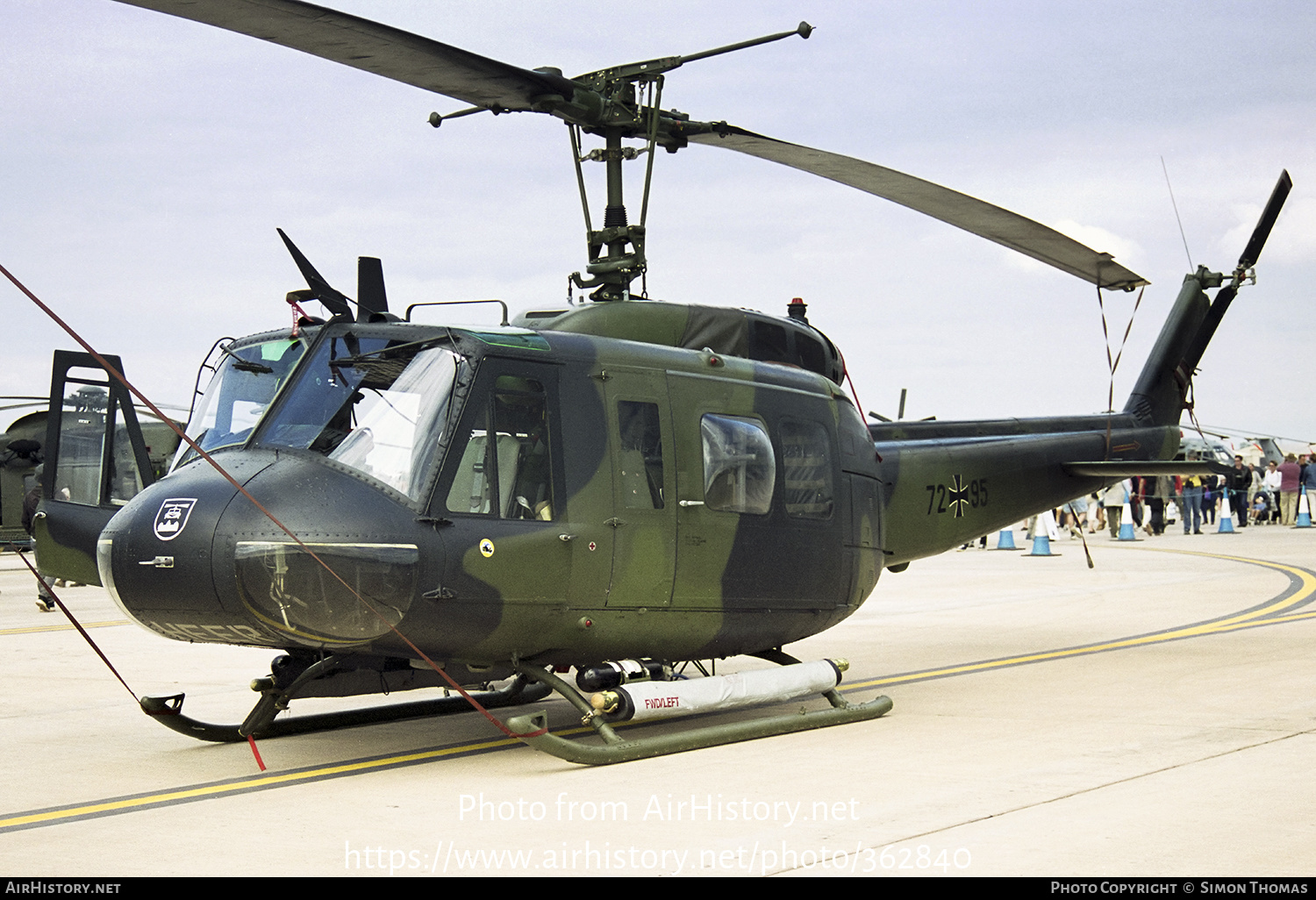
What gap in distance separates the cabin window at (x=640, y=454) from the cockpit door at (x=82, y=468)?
3265 mm

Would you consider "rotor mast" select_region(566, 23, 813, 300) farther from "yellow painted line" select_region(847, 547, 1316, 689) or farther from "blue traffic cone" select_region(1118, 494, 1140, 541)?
"blue traffic cone" select_region(1118, 494, 1140, 541)

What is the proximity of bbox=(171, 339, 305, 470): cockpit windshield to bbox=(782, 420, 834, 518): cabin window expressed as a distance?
3143 mm

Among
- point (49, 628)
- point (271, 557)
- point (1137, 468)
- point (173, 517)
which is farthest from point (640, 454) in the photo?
point (49, 628)

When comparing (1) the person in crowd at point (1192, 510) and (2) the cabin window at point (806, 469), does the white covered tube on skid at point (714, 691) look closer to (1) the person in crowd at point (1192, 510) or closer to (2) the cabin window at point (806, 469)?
(2) the cabin window at point (806, 469)

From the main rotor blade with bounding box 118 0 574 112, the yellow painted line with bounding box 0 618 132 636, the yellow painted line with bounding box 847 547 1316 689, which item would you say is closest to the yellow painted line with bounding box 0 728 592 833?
the main rotor blade with bounding box 118 0 574 112

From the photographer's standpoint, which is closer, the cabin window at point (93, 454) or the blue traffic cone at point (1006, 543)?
the cabin window at point (93, 454)

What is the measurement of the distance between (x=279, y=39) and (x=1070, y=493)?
8.35 m

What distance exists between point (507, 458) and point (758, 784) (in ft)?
7.14

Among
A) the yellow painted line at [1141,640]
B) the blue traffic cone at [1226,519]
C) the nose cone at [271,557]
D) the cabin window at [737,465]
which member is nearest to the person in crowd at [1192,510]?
the blue traffic cone at [1226,519]

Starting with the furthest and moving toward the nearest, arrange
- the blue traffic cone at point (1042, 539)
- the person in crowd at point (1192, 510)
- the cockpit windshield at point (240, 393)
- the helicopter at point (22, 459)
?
the person in crowd at point (1192, 510) → the blue traffic cone at point (1042, 539) → the helicopter at point (22, 459) → the cockpit windshield at point (240, 393)

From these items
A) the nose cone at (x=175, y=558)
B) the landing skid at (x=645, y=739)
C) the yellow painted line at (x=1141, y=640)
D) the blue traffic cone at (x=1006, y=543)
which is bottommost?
the blue traffic cone at (x=1006, y=543)

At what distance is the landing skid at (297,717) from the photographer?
7.71m
